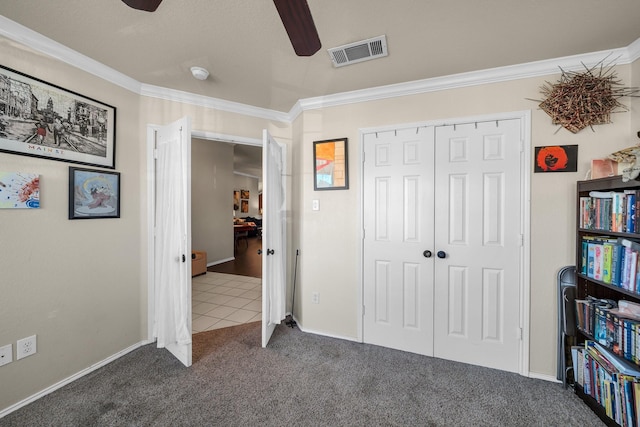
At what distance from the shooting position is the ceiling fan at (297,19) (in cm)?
90

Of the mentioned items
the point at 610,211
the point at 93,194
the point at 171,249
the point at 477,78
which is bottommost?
the point at 171,249

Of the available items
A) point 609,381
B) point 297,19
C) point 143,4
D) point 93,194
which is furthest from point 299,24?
point 609,381

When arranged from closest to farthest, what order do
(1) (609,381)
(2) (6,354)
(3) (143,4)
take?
(3) (143,4) → (1) (609,381) → (2) (6,354)

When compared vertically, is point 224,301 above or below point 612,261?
below

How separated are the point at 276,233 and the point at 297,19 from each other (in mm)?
2072

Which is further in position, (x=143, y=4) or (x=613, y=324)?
(x=613, y=324)

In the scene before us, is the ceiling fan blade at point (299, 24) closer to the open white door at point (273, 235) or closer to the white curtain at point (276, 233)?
the open white door at point (273, 235)

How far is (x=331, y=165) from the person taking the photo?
2.65m

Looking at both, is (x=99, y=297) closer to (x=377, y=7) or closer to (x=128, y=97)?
(x=128, y=97)

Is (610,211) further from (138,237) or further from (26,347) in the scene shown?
(26,347)

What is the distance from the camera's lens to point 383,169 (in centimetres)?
248

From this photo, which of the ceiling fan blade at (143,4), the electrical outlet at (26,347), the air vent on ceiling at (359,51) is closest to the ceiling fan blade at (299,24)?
the ceiling fan blade at (143,4)

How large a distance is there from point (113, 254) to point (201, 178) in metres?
3.66

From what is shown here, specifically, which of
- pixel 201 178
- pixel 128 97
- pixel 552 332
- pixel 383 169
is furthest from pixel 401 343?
pixel 201 178
